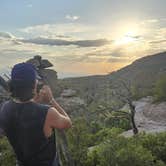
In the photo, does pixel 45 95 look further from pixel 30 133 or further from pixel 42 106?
pixel 30 133

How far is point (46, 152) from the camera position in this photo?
14.4 ft

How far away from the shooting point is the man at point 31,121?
14.4 feet

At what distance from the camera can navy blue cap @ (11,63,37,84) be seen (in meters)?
Result: 4.38

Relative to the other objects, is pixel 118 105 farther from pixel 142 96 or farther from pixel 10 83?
pixel 10 83

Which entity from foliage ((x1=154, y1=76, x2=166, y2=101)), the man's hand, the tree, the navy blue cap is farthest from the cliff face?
the navy blue cap

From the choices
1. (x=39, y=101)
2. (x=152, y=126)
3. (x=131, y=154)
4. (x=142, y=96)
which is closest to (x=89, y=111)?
(x=142, y=96)

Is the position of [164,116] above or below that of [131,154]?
below

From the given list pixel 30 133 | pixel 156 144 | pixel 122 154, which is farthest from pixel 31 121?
pixel 156 144

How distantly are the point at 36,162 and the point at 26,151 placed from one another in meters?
0.16

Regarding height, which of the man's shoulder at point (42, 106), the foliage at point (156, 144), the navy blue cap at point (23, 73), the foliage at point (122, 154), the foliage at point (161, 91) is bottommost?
the foliage at point (161, 91)

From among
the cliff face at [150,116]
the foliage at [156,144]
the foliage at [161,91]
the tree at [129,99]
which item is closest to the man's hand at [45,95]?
the foliage at [156,144]

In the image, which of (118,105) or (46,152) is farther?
(118,105)

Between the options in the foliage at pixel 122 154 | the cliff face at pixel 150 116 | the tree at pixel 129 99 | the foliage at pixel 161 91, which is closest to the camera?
the foliage at pixel 122 154

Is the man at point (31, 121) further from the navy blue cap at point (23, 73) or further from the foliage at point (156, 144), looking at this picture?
the foliage at point (156, 144)
